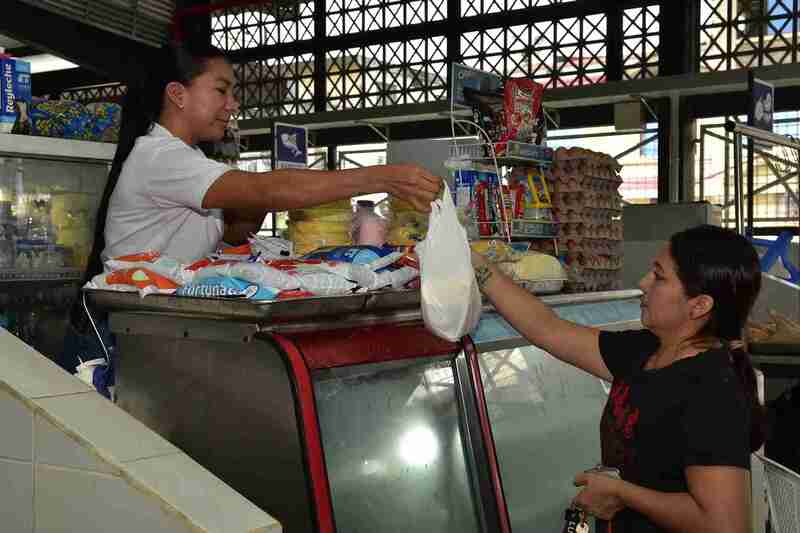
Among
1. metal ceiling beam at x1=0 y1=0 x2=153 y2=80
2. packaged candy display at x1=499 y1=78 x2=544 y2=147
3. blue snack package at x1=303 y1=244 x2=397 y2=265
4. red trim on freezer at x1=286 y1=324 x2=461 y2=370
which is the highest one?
metal ceiling beam at x1=0 y1=0 x2=153 y2=80

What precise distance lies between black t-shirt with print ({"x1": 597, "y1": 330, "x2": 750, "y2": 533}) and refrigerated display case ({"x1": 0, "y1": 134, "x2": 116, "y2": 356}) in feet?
6.15

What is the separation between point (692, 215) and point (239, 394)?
4.89 m

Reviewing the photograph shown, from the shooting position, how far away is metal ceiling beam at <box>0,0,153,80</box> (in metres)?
4.17

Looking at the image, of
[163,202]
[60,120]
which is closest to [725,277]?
[163,202]

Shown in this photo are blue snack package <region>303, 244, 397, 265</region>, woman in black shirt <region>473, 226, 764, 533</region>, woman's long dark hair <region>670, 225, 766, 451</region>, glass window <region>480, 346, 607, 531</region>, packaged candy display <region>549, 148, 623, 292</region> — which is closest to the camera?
woman in black shirt <region>473, 226, 764, 533</region>

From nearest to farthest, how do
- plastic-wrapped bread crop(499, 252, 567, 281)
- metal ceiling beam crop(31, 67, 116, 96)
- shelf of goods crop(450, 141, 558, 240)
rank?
plastic-wrapped bread crop(499, 252, 567, 281)
shelf of goods crop(450, 141, 558, 240)
metal ceiling beam crop(31, 67, 116, 96)

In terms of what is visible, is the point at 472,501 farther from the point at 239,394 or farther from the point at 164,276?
the point at 164,276

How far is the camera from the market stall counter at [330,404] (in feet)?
5.22

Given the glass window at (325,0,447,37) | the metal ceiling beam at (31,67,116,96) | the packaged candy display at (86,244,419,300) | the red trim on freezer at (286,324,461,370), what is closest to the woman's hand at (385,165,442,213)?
the packaged candy display at (86,244,419,300)

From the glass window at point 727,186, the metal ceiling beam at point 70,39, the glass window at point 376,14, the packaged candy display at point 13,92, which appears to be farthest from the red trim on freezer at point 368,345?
the glass window at point 376,14

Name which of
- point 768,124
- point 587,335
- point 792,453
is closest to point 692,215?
point 768,124

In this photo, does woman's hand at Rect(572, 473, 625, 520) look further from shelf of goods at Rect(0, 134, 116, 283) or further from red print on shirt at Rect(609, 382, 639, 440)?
shelf of goods at Rect(0, 134, 116, 283)

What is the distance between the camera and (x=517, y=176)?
113 inches

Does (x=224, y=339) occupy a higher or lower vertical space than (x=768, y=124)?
lower
